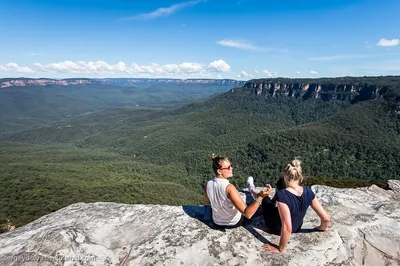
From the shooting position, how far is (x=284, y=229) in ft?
16.4

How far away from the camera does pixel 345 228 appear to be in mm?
6012

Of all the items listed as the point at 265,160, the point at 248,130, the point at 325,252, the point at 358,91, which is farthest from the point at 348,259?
the point at 358,91

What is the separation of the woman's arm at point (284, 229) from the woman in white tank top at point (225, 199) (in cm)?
41

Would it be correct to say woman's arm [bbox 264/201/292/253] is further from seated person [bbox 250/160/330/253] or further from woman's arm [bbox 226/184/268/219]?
woman's arm [bbox 226/184/268/219]

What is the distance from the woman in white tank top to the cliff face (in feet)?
433

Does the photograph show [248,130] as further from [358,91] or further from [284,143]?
[358,91]

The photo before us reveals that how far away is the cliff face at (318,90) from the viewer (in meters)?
127

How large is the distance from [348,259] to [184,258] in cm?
324

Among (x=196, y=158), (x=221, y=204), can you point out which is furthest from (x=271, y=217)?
(x=196, y=158)

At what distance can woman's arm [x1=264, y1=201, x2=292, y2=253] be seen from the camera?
5.00 metres

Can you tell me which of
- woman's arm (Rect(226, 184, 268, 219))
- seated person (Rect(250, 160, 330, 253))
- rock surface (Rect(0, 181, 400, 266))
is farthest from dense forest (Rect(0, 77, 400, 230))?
woman's arm (Rect(226, 184, 268, 219))

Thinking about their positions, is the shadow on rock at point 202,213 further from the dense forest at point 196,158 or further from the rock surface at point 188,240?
the dense forest at point 196,158

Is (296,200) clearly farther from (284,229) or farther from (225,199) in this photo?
(225,199)

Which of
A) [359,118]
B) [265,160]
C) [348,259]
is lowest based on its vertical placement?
[265,160]
